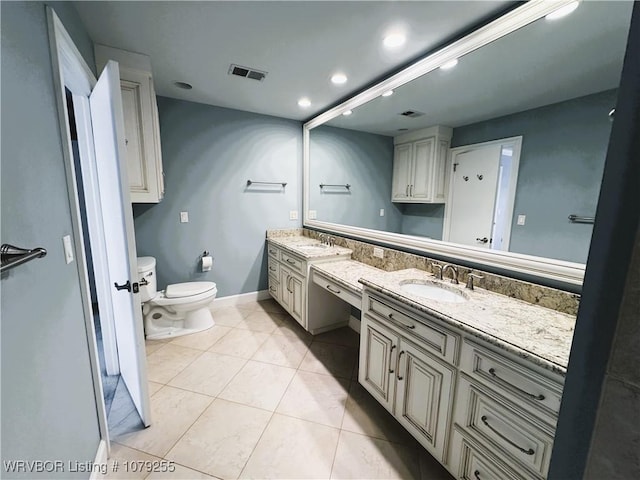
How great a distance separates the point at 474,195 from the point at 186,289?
9.40 feet

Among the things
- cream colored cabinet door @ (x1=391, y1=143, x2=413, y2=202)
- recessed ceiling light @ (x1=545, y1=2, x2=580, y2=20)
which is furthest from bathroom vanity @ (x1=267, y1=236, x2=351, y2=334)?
recessed ceiling light @ (x1=545, y1=2, x2=580, y2=20)

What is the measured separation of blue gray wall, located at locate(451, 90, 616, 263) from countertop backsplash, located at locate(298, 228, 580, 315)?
10.1 inches

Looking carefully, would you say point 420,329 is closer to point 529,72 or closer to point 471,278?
point 471,278

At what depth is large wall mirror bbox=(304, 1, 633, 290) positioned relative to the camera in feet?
4.53

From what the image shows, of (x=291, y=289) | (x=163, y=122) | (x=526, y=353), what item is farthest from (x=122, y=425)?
(x=163, y=122)

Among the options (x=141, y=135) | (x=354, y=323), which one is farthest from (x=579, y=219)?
(x=141, y=135)

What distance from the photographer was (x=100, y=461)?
1305 mm

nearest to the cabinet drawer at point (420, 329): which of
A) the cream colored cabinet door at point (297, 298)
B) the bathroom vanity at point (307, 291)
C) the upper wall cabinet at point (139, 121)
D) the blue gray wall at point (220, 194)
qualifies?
the bathroom vanity at point (307, 291)

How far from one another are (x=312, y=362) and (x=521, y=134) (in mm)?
2370

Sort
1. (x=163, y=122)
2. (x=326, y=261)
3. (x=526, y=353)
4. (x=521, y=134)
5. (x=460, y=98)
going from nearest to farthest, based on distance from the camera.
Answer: (x=526, y=353), (x=521, y=134), (x=460, y=98), (x=326, y=261), (x=163, y=122)

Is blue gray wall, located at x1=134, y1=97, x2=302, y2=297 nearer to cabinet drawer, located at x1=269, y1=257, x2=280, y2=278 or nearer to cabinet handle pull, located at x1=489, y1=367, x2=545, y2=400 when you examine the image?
cabinet drawer, located at x1=269, y1=257, x2=280, y2=278

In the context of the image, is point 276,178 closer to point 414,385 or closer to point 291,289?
point 291,289

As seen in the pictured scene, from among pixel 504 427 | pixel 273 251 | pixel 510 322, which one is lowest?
pixel 504 427

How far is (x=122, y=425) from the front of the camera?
5.24 feet
